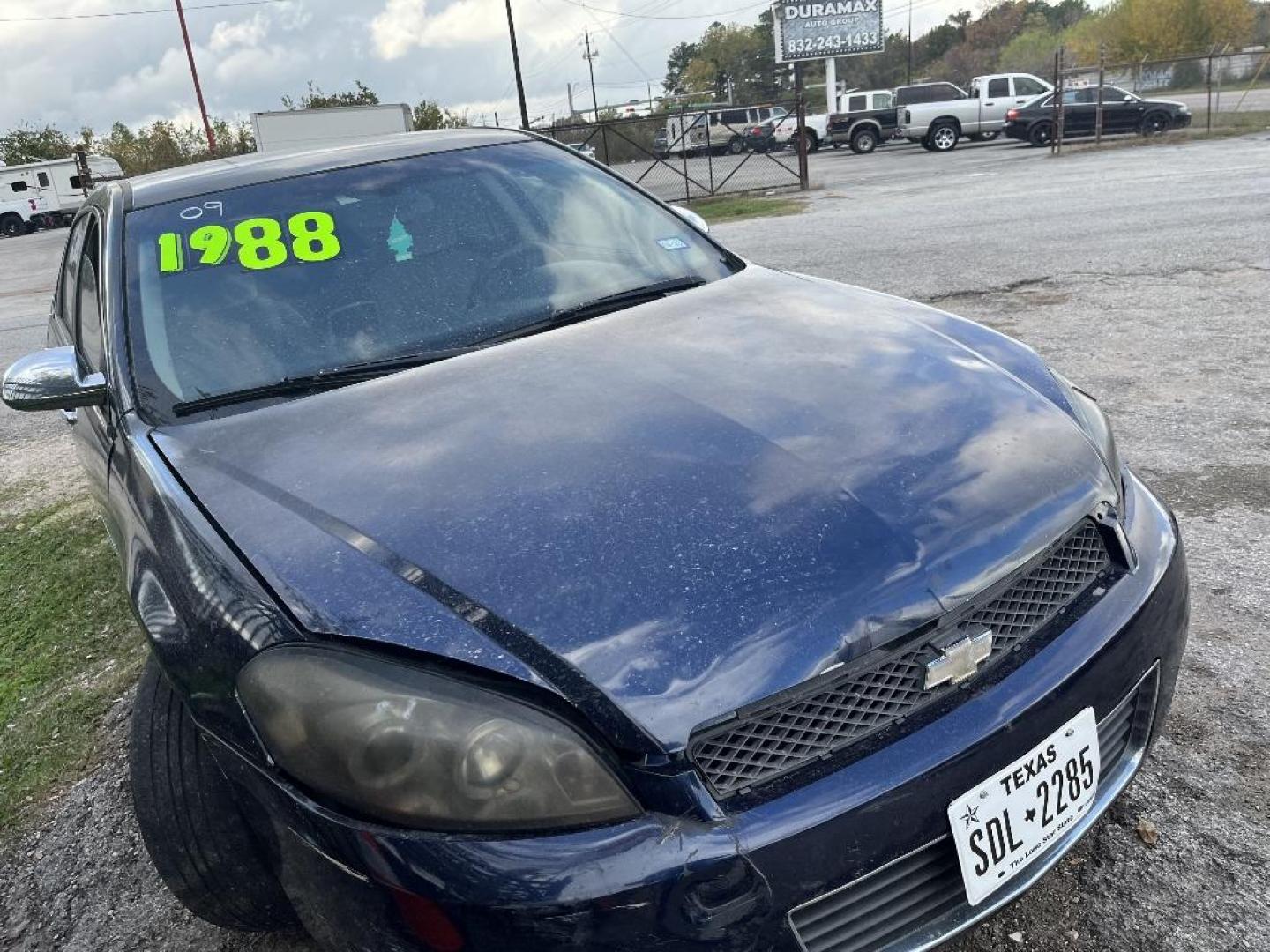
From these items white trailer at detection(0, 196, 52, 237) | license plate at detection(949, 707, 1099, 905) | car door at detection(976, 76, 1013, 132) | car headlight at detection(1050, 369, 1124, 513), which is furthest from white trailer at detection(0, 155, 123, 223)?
license plate at detection(949, 707, 1099, 905)

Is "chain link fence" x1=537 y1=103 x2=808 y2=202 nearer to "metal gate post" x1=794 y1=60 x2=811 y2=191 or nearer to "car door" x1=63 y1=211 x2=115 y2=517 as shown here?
"metal gate post" x1=794 y1=60 x2=811 y2=191

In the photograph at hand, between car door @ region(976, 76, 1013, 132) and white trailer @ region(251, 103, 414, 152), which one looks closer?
white trailer @ region(251, 103, 414, 152)

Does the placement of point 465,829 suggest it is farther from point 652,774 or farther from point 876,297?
point 876,297

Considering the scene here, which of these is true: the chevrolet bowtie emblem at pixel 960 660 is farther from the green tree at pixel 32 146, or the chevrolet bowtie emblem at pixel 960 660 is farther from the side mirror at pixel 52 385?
the green tree at pixel 32 146

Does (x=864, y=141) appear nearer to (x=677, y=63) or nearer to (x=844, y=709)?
(x=844, y=709)

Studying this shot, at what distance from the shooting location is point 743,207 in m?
15.5

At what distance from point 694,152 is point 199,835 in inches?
1112

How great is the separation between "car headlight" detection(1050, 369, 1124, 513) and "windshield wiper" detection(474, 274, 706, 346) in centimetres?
99

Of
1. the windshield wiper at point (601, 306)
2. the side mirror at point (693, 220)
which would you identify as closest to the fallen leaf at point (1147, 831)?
the windshield wiper at point (601, 306)

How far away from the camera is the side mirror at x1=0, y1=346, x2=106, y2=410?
2225mm

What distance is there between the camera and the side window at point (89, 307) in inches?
95.9

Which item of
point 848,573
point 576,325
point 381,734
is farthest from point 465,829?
point 576,325

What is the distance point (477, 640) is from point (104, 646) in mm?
2573

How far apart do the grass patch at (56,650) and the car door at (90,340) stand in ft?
2.26
